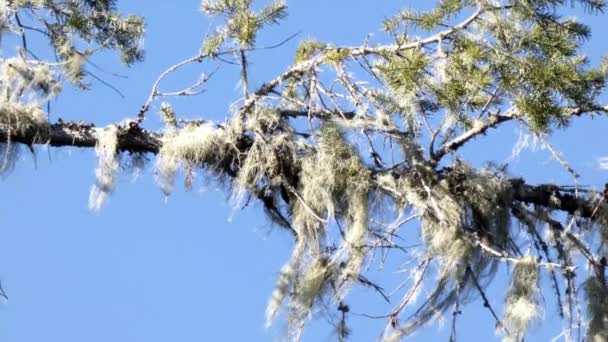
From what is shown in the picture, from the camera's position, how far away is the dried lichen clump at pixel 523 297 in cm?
365

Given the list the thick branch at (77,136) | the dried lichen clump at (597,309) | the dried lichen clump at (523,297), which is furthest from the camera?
the thick branch at (77,136)

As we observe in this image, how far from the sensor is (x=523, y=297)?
370cm

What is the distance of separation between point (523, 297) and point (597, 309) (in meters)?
0.25

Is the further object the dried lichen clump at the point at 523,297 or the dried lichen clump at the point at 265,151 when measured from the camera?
the dried lichen clump at the point at 265,151

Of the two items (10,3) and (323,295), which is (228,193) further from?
(10,3)

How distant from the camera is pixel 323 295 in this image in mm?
3727

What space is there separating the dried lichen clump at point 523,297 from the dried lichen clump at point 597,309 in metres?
0.20

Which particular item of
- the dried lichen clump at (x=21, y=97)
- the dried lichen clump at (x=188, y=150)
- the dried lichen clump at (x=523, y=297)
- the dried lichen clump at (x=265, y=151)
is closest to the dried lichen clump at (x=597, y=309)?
the dried lichen clump at (x=523, y=297)

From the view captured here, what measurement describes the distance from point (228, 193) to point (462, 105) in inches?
27.7

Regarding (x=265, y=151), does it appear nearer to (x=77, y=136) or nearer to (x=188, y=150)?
(x=188, y=150)

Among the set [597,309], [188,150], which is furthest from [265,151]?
[597,309]

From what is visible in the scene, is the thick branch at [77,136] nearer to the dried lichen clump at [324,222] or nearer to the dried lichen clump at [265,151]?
the dried lichen clump at [265,151]

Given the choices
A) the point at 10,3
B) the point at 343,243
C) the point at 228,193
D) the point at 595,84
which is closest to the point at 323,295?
the point at 343,243

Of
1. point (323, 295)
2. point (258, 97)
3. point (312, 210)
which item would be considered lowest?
point (323, 295)
